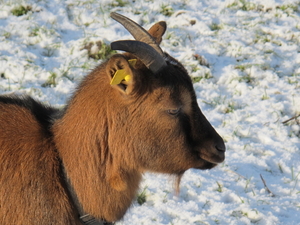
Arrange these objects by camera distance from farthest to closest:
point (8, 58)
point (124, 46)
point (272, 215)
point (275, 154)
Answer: point (8, 58) → point (275, 154) → point (272, 215) → point (124, 46)

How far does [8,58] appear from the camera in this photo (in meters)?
6.10

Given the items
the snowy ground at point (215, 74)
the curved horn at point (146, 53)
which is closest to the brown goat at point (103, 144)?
the curved horn at point (146, 53)

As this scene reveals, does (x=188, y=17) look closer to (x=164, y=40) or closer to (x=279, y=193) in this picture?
(x=164, y=40)

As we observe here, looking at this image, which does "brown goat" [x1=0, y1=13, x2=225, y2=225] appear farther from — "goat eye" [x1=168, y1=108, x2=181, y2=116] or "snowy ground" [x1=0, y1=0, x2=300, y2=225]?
"snowy ground" [x1=0, y1=0, x2=300, y2=225]

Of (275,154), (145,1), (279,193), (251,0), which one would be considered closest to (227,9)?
(251,0)

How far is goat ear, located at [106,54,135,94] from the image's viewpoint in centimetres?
304

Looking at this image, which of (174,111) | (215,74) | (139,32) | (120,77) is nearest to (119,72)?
(120,77)

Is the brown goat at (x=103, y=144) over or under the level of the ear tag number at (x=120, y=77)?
under

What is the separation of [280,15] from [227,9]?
2.70 feet

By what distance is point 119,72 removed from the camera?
3059 mm

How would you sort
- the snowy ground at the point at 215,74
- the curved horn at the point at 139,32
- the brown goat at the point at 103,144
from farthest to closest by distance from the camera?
the snowy ground at the point at 215,74
the curved horn at the point at 139,32
the brown goat at the point at 103,144

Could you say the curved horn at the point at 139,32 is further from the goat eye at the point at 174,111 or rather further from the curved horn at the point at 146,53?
the goat eye at the point at 174,111

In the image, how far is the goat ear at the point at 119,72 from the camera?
3039mm

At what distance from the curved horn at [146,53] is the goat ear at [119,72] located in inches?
3.0
